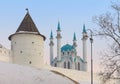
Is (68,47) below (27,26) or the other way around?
below

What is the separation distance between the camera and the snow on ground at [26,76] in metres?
2.20

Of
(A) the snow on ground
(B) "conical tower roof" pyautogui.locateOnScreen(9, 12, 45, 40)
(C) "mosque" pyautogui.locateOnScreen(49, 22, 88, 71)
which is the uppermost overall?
(B) "conical tower roof" pyautogui.locateOnScreen(9, 12, 45, 40)

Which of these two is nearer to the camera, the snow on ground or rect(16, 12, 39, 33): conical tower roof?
the snow on ground

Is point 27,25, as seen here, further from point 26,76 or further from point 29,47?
point 26,76

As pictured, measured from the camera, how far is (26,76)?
2281 millimetres

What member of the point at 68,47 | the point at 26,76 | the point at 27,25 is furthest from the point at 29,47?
the point at 26,76

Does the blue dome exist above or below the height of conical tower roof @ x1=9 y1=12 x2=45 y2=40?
below

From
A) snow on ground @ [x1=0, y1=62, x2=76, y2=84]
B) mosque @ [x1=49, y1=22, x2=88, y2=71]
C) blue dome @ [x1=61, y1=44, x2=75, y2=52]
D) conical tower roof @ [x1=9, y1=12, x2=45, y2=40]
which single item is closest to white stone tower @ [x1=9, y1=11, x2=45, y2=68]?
conical tower roof @ [x1=9, y1=12, x2=45, y2=40]

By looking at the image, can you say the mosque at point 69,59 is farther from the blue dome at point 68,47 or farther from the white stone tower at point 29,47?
the white stone tower at point 29,47

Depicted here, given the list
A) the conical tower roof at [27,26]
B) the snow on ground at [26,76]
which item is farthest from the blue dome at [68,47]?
the snow on ground at [26,76]

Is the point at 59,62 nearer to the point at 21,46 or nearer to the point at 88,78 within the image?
the point at 88,78

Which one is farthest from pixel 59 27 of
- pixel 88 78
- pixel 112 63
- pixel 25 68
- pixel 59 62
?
pixel 25 68

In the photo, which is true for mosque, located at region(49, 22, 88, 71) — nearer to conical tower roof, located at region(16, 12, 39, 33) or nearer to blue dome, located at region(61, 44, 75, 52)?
blue dome, located at region(61, 44, 75, 52)

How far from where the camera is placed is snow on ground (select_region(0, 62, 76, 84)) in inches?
86.7
